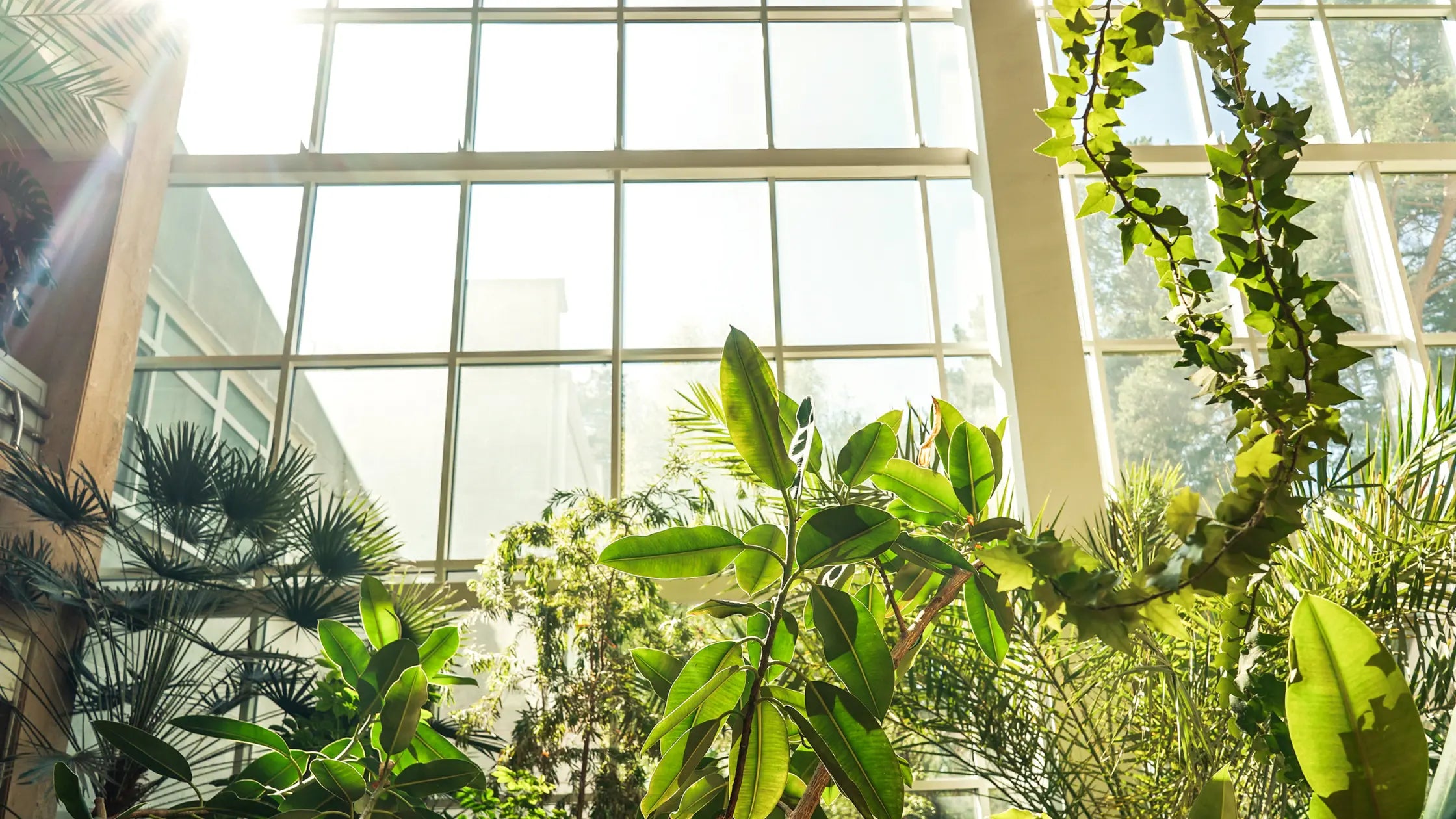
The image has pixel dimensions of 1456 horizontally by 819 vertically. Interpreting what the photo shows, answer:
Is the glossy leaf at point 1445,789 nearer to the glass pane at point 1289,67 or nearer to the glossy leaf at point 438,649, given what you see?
the glossy leaf at point 438,649

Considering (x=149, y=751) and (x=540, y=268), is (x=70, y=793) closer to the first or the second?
(x=149, y=751)

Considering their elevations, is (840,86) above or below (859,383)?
above

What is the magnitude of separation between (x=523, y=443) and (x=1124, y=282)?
166 inches

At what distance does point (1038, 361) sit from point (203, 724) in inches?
205

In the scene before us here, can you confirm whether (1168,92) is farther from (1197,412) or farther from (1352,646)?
(1352,646)

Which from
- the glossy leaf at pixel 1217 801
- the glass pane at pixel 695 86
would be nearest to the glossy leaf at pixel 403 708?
the glossy leaf at pixel 1217 801

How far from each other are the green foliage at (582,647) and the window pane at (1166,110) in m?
4.60

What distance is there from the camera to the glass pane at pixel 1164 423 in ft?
19.5

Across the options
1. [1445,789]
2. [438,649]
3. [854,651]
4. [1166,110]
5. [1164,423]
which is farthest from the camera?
[1166,110]

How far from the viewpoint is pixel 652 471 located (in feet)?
19.4

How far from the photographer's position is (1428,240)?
6.41m

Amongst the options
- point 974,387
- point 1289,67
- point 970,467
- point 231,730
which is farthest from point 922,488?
point 1289,67

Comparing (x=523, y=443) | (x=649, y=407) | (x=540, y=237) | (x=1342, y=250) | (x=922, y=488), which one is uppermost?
(x=540, y=237)

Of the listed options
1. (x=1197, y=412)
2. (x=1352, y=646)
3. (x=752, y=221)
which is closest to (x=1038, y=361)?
(x=1197, y=412)
